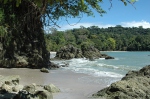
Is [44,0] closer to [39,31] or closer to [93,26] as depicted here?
[39,31]

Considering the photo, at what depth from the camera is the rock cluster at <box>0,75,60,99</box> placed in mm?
5625

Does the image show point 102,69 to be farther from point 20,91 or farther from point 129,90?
point 20,91

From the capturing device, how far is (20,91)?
5656mm

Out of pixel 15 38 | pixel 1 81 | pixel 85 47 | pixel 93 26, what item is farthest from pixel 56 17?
pixel 93 26

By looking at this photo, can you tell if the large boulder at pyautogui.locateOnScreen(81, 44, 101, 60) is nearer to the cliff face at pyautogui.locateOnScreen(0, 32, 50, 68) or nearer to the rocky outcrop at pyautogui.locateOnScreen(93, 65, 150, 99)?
the cliff face at pyautogui.locateOnScreen(0, 32, 50, 68)

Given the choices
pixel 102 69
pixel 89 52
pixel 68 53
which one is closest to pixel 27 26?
pixel 102 69

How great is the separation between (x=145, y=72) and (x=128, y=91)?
1.95 meters

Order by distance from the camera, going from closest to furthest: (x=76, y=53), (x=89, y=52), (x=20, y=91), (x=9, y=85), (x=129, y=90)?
1. (x=20, y=91)
2. (x=129, y=90)
3. (x=9, y=85)
4. (x=76, y=53)
5. (x=89, y=52)

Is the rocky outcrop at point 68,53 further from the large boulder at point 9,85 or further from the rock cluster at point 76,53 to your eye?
the large boulder at point 9,85

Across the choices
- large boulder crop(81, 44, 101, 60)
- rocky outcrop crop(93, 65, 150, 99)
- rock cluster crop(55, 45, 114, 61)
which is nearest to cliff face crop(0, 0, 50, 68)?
rocky outcrop crop(93, 65, 150, 99)

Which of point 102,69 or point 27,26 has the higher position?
point 27,26

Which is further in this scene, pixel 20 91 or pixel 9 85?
pixel 9 85

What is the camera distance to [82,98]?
701cm

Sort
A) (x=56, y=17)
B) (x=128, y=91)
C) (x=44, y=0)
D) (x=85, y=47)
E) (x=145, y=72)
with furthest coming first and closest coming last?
1. (x=85, y=47)
2. (x=56, y=17)
3. (x=145, y=72)
4. (x=128, y=91)
5. (x=44, y=0)
